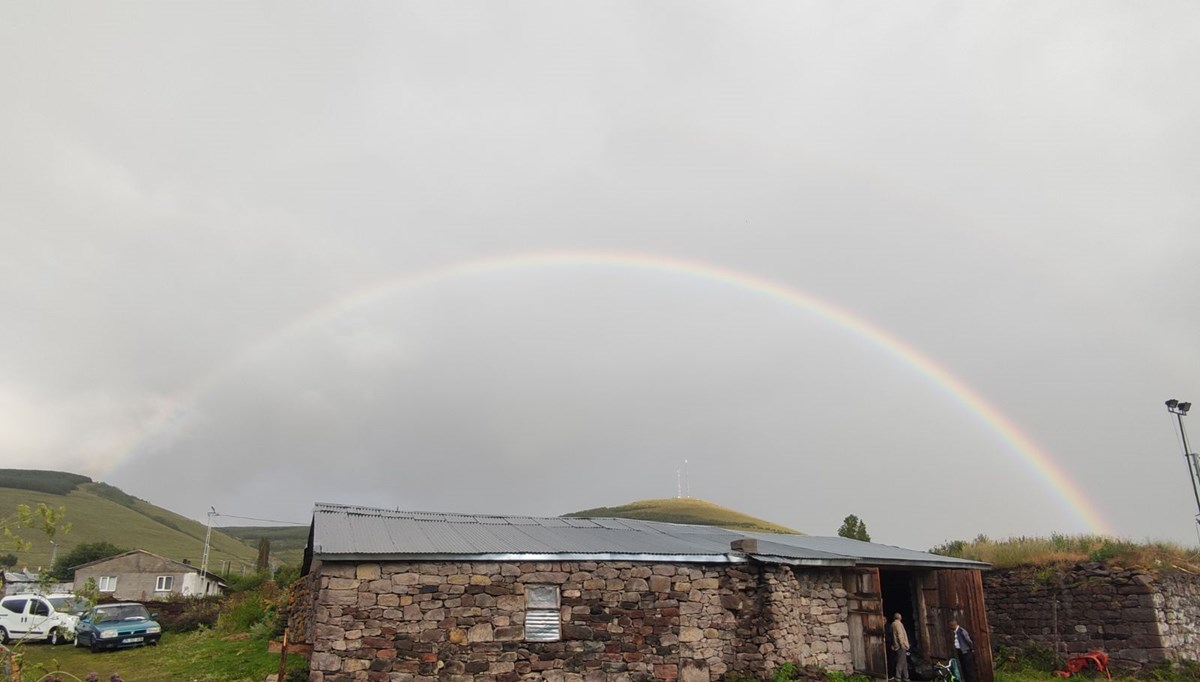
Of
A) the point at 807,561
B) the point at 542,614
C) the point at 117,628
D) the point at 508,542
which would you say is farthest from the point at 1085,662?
the point at 117,628

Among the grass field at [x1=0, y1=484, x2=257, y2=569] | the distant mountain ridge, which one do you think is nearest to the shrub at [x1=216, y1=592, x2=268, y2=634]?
the distant mountain ridge

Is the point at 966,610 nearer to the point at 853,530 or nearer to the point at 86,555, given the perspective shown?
the point at 853,530

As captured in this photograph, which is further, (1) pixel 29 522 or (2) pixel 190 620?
(2) pixel 190 620

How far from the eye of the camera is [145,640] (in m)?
19.6

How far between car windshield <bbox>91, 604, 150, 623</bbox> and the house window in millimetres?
12931

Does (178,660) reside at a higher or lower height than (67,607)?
lower

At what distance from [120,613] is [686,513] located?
5456 centimetres

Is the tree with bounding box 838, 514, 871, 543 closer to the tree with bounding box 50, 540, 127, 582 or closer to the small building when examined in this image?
the small building

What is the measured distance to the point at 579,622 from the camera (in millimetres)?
13906

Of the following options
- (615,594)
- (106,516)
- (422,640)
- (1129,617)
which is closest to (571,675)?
(615,594)

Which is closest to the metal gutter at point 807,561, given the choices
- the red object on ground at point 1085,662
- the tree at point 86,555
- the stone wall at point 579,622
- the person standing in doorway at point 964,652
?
the stone wall at point 579,622

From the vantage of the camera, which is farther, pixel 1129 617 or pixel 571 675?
pixel 1129 617

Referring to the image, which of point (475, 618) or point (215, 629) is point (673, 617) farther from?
point (215, 629)

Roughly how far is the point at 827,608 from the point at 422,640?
29.1 feet
